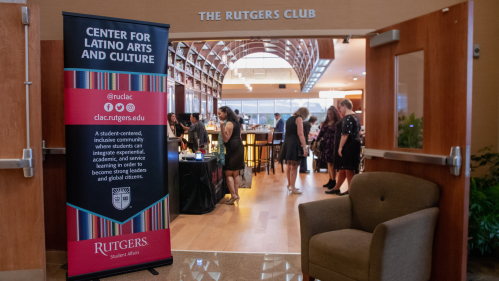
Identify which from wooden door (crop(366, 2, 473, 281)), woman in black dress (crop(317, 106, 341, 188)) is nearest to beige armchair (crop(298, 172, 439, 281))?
wooden door (crop(366, 2, 473, 281))

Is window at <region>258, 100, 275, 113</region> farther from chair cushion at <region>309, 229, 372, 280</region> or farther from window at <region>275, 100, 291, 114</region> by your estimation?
chair cushion at <region>309, 229, 372, 280</region>

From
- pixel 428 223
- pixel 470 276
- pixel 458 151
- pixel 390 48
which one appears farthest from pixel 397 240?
pixel 390 48

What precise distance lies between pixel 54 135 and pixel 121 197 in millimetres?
1006

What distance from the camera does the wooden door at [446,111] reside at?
2.29m

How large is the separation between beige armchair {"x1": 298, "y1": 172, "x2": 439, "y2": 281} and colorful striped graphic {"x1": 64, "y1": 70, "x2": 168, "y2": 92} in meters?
1.63

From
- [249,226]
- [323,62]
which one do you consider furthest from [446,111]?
[323,62]

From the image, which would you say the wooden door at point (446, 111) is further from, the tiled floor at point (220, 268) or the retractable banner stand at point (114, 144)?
the retractable banner stand at point (114, 144)

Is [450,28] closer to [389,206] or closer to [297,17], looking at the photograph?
[389,206]

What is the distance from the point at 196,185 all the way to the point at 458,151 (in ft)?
11.3

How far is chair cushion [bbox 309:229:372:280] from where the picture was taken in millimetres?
2154

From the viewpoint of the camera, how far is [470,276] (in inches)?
113

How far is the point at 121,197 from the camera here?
9.77 feet

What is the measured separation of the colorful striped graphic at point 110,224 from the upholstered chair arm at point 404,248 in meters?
1.85

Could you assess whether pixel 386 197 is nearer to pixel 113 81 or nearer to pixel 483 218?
pixel 483 218
